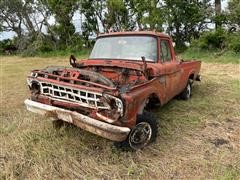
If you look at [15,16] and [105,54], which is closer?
[105,54]

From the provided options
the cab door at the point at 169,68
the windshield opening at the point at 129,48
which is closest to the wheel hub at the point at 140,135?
the cab door at the point at 169,68

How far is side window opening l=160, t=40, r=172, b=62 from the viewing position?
5614 mm

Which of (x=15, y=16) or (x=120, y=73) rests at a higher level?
(x=15, y=16)

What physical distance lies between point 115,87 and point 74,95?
67 centimetres

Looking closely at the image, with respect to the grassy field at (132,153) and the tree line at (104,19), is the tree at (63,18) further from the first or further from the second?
the grassy field at (132,153)

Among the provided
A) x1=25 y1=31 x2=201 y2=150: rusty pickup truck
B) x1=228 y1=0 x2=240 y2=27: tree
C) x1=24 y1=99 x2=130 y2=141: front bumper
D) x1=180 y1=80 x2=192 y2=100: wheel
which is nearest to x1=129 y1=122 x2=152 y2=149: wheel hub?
x1=25 y1=31 x2=201 y2=150: rusty pickup truck

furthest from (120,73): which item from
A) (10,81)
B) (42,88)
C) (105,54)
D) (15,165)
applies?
(10,81)

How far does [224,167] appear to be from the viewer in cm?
406

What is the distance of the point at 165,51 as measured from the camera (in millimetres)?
5828

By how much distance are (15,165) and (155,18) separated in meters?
12.5

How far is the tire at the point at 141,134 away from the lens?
4.43 m

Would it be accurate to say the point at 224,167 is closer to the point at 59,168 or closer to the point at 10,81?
the point at 59,168

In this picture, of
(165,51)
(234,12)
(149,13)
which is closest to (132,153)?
(165,51)

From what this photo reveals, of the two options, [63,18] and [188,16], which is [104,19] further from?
[188,16]
